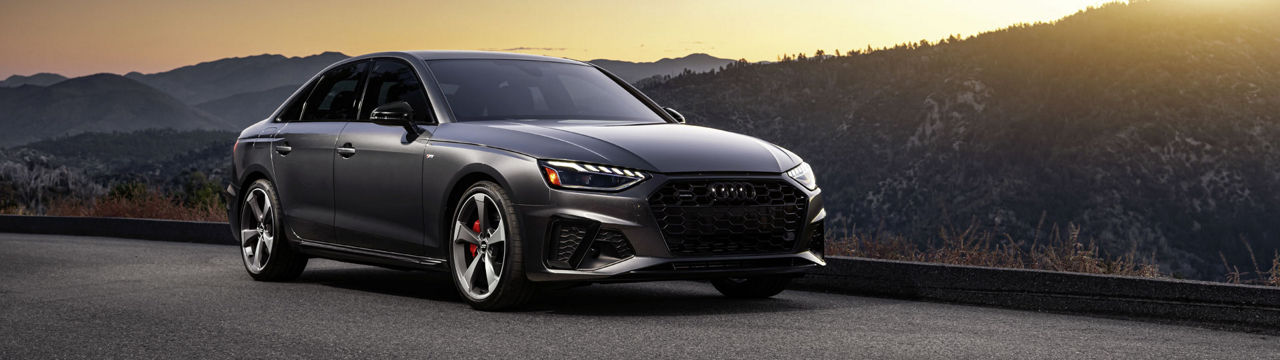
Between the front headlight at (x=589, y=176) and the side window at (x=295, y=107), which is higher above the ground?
the side window at (x=295, y=107)

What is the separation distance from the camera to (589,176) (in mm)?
7520

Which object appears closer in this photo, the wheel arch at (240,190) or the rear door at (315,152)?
the rear door at (315,152)

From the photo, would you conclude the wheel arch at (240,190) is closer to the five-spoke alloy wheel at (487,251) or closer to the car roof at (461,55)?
the car roof at (461,55)

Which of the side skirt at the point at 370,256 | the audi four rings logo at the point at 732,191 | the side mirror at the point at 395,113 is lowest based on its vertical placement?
the side skirt at the point at 370,256

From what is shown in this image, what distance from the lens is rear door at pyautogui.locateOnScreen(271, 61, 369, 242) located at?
939 centimetres

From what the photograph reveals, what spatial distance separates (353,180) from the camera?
904 centimetres

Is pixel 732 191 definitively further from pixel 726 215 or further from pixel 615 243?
pixel 615 243

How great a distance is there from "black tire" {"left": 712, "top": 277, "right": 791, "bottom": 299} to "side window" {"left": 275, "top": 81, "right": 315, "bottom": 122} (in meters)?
3.38

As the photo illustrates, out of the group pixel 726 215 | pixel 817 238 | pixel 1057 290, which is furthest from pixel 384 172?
pixel 1057 290

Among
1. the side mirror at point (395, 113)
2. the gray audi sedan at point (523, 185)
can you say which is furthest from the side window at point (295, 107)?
the side mirror at point (395, 113)

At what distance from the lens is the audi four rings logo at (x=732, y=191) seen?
7598mm

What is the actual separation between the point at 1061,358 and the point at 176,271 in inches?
290

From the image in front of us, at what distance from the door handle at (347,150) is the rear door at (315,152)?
0.10m

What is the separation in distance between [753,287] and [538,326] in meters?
2.13
